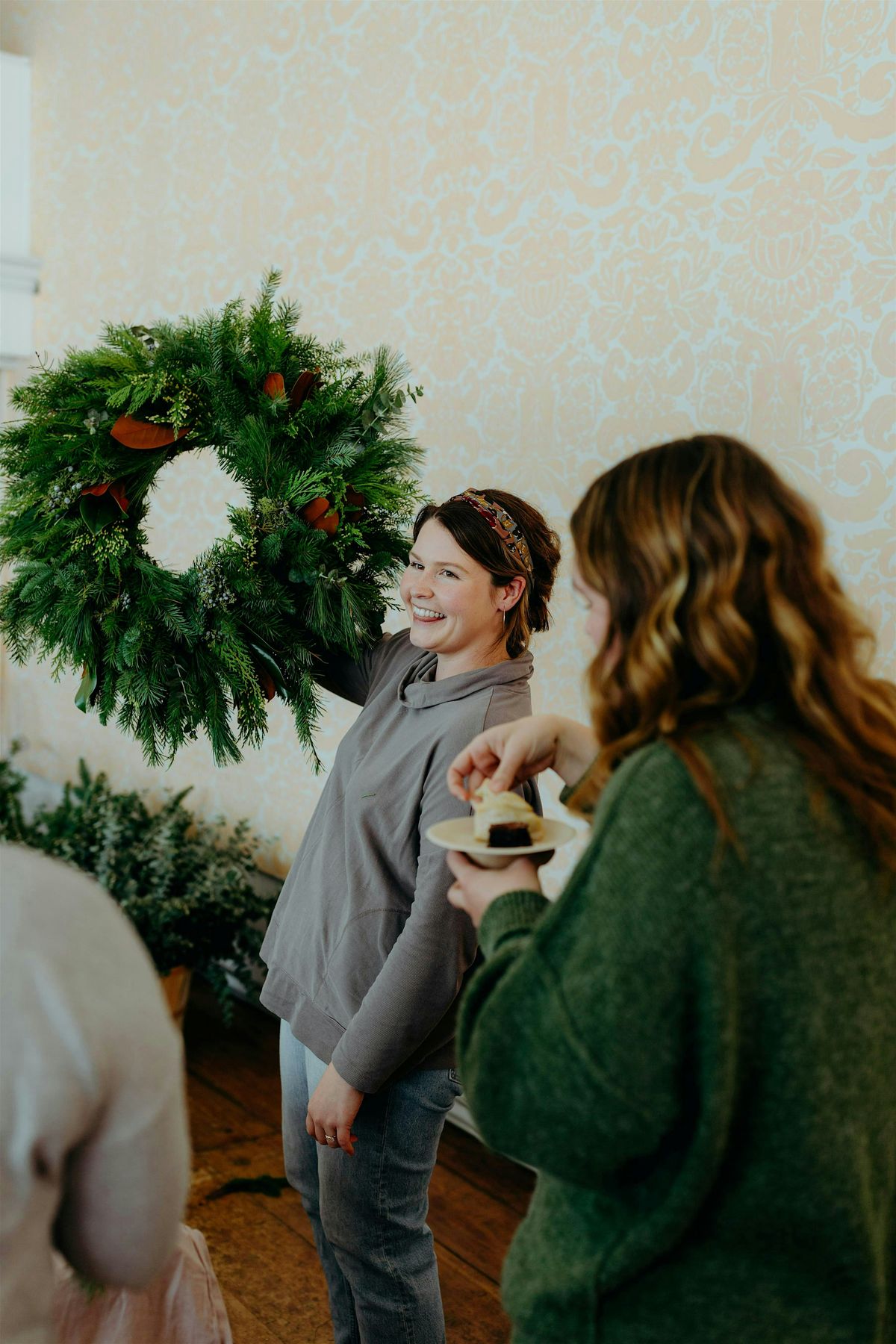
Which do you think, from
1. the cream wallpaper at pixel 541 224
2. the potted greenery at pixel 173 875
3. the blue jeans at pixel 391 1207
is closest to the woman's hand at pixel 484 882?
the blue jeans at pixel 391 1207

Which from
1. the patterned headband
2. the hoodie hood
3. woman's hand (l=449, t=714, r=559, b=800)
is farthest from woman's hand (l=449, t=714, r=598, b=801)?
the patterned headband

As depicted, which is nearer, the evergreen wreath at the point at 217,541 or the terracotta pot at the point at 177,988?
the evergreen wreath at the point at 217,541

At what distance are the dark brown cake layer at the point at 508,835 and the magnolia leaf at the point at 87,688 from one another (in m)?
0.78

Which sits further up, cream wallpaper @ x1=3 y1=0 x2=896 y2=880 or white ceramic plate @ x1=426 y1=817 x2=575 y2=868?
cream wallpaper @ x1=3 y1=0 x2=896 y2=880

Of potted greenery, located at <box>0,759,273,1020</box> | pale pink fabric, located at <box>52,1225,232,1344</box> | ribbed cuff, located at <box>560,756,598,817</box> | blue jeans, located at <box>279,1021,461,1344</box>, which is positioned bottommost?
potted greenery, located at <box>0,759,273,1020</box>

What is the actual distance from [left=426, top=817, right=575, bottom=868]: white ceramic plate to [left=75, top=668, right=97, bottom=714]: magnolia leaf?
695 mm

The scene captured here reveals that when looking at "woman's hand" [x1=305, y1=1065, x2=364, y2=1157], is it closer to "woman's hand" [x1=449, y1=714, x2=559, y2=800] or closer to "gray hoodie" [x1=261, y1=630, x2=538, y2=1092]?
"gray hoodie" [x1=261, y1=630, x2=538, y2=1092]

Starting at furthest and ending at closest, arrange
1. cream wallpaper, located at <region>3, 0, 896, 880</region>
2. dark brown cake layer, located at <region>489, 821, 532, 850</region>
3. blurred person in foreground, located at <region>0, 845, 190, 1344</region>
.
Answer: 1. cream wallpaper, located at <region>3, 0, 896, 880</region>
2. dark brown cake layer, located at <region>489, 821, 532, 850</region>
3. blurred person in foreground, located at <region>0, 845, 190, 1344</region>

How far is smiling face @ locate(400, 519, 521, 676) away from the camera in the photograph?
160 centimetres

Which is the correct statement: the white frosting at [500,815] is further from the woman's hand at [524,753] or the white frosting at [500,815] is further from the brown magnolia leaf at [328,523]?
the brown magnolia leaf at [328,523]

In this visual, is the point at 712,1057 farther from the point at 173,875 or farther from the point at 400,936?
the point at 173,875

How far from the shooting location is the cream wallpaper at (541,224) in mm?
1787

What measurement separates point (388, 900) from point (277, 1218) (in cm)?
114

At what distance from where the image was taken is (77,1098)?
0.74m
